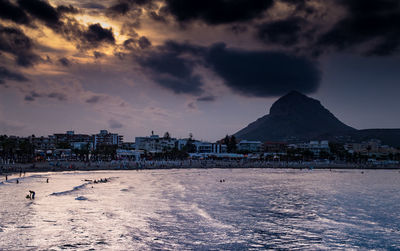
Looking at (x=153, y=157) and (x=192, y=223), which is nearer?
(x=192, y=223)

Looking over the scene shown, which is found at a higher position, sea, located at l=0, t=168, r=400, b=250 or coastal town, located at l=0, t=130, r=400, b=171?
coastal town, located at l=0, t=130, r=400, b=171

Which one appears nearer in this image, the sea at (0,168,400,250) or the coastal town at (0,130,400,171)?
the sea at (0,168,400,250)

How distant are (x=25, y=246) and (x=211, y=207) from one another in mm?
17897

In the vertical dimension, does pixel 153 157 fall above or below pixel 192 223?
above

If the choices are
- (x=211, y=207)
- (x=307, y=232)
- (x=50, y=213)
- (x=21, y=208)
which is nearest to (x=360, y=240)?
(x=307, y=232)

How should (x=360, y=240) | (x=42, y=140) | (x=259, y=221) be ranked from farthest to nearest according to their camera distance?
(x=42, y=140)
(x=259, y=221)
(x=360, y=240)

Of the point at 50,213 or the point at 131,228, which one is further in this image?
the point at 50,213

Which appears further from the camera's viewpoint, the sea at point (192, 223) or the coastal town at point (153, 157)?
the coastal town at point (153, 157)

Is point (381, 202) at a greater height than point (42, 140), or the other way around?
point (42, 140)

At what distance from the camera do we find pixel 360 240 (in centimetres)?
2192

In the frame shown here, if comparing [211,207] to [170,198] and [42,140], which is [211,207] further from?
[42,140]

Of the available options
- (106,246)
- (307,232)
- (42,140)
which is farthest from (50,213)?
(42,140)

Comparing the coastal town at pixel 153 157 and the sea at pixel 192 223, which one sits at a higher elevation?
the coastal town at pixel 153 157

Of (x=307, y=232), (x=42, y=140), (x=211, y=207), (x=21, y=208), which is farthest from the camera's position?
(x=42, y=140)
